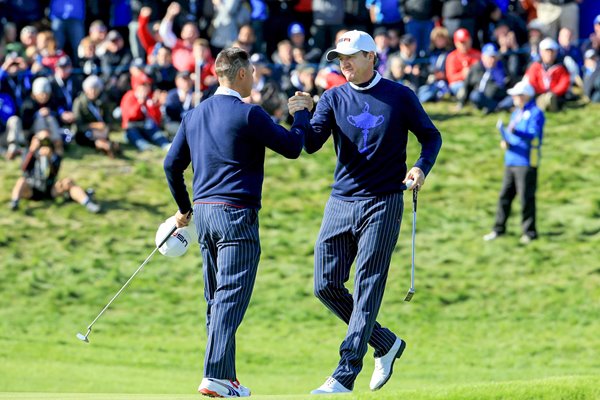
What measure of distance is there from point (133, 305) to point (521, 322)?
15.4 ft

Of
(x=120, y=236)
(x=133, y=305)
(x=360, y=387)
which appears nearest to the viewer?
(x=360, y=387)

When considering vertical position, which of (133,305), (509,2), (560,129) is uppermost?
(509,2)

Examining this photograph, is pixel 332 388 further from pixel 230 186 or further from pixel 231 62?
pixel 231 62

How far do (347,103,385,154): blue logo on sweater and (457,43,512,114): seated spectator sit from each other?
42.6 ft

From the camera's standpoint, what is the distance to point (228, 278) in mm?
8836

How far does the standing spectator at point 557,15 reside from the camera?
76.6ft

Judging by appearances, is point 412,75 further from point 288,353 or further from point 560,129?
point 288,353

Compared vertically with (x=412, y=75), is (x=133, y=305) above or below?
below

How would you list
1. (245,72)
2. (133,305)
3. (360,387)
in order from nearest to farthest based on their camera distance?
(245,72) < (360,387) < (133,305)

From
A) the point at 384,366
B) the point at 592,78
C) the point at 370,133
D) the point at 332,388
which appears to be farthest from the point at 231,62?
the point at 592,78

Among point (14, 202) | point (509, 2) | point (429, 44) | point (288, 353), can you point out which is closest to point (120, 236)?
point (14, 202)

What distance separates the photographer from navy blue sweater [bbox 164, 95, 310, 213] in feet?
28.8

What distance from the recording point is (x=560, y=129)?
2133cm

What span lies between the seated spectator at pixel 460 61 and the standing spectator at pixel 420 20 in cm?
57
